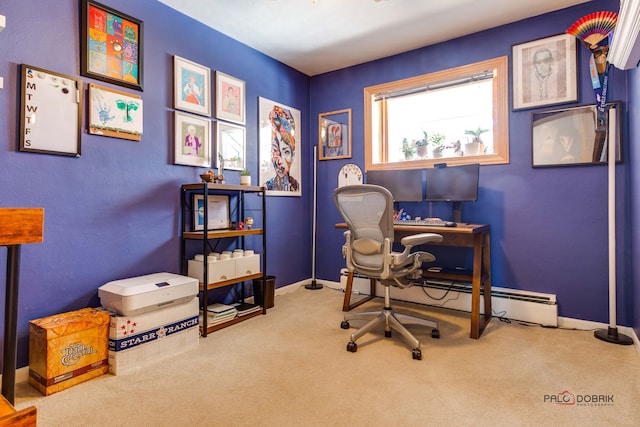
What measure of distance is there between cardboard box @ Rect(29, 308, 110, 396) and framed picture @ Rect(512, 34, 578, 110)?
358 centimetres

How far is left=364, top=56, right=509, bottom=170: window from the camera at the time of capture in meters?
3.11

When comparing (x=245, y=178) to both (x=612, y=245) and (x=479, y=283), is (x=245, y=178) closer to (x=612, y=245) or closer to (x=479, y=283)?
(x=479, y=283)

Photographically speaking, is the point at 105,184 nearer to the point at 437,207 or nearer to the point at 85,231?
the point at 85,231

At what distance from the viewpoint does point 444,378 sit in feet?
6.29

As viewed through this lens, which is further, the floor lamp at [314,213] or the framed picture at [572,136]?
the floor lamp at [314,213]

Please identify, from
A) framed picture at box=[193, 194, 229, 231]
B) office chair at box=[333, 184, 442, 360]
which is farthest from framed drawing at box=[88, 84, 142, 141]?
office chair at box=[333, 184, 442, 360]

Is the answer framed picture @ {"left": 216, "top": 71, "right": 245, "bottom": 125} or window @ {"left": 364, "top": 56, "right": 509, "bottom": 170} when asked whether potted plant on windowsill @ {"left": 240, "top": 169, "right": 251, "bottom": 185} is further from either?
window @ {"left": 364, "top": 56, "right": 509, "bottom": 170}

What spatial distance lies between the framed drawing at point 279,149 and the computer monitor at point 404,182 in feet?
3.37

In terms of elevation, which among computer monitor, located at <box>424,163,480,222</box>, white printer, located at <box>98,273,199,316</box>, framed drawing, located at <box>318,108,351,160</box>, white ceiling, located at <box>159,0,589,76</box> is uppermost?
white ceiling, located at <box>159,0,589,76</box>

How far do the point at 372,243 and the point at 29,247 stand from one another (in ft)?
6.81

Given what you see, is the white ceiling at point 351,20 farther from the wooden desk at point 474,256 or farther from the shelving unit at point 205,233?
the wooden desk at point 474,256

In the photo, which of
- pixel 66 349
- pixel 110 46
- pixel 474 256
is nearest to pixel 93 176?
pixel 110 46

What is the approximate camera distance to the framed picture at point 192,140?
2.80 metres

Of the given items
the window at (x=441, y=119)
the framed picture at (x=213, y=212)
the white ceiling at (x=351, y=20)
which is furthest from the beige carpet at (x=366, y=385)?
the white ceiling at (x=351, y=20)
